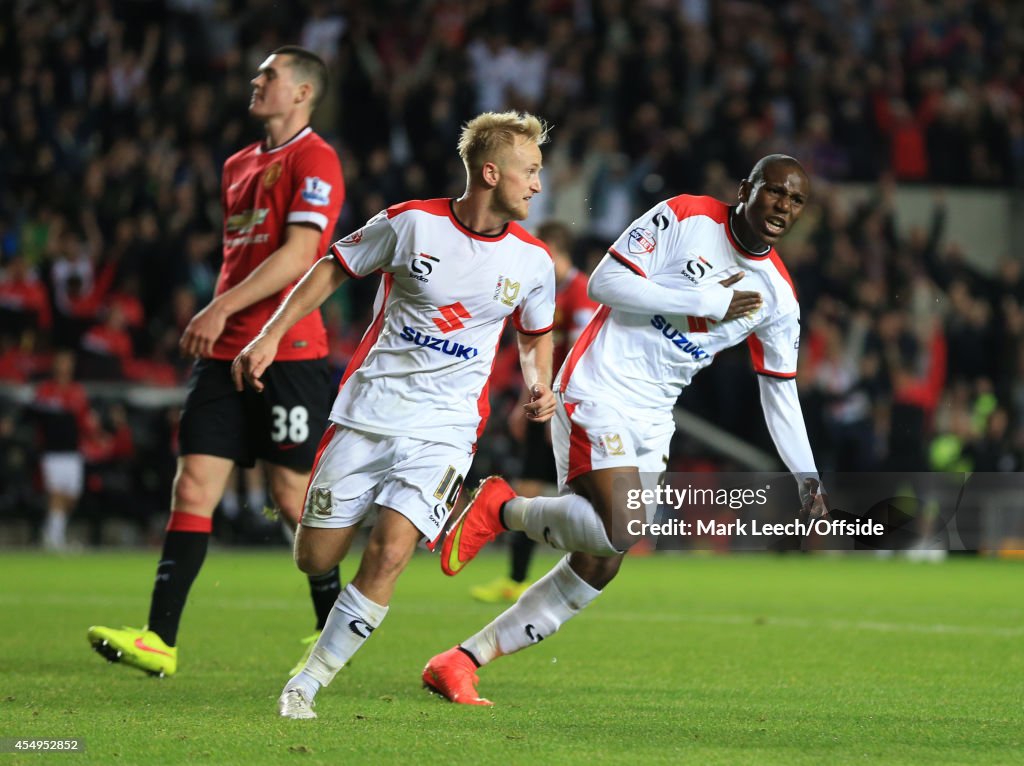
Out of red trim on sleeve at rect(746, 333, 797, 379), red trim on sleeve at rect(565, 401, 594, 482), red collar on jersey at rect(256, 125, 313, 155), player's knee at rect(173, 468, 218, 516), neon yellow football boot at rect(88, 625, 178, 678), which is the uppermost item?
red collar on jersey at rect(256, 125, 313, 155)

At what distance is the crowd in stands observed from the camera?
14.8 meters

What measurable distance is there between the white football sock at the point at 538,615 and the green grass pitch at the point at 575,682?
0.62ft

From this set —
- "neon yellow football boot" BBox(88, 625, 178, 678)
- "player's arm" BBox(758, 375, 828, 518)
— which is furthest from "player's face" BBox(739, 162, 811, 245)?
"neon yellow football boot" BBox(88, 625, 178, 678)

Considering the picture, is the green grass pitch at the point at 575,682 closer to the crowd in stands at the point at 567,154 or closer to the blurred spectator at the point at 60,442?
the blurred spectator at the point at 60,442

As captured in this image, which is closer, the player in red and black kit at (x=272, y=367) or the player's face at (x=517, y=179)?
the player's face at (x=517, y=179)

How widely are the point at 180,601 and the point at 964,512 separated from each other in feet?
34.9

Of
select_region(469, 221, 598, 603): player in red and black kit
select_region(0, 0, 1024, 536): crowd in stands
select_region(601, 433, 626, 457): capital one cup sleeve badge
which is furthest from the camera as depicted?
select_region(0, 0, 1024, 536): crowd in stands

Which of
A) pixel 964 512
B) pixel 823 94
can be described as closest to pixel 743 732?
pixel 964 512

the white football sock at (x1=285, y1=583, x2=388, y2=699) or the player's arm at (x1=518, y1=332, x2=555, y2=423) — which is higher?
the player's arm at (x1=518, y1=332, x2=555, y2=423)

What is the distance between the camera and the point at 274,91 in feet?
20.8

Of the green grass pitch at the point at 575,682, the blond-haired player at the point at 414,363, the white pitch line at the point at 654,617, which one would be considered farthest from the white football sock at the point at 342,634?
the white pitch line at the point at 654,617

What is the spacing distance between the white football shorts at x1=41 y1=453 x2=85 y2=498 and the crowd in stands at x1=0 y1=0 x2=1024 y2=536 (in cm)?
42

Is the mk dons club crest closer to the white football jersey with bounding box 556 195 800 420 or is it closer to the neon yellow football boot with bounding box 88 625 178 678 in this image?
the white football jersey with bounding box 556 195 800 420

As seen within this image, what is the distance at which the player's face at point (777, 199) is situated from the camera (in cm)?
542
